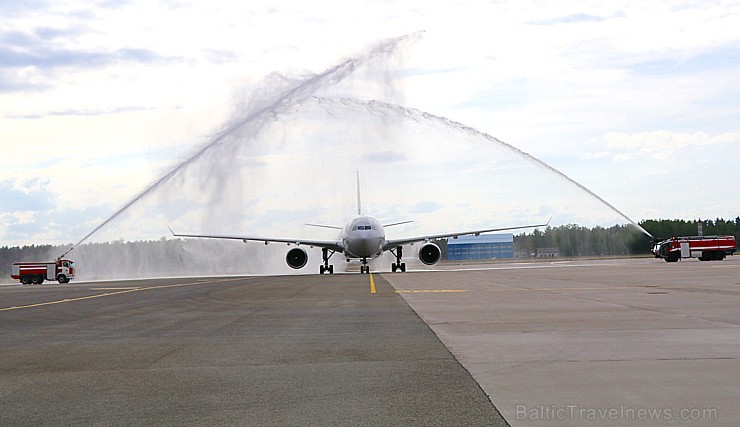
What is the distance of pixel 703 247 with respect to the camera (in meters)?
58.9

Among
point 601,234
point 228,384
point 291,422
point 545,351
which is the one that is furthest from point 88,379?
point 601,234

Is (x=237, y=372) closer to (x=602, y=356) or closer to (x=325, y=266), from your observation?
(x=602, y=356)

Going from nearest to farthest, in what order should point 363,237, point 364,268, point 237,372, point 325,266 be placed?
point 237,372
point 363,237
point 364,268
point 325,266

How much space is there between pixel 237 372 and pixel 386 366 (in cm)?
183

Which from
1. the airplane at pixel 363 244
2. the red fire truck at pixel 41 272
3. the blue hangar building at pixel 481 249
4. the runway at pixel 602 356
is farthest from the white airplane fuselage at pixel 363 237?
the blue hangar building at pixel 481 249

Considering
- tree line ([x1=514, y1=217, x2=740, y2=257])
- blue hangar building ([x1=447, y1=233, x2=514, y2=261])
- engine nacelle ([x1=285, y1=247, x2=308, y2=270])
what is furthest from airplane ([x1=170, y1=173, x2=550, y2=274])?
blue hangar building ([x1=447, y1=233, x2=514, y2=261])

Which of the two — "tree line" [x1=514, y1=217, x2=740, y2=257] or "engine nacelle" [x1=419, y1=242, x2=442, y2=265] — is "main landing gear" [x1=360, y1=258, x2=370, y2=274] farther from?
"tree line" [x1=514, y1=217, x2=740, y2=257]

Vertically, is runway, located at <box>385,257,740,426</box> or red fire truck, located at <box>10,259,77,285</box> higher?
red fire truck, located at <box>10,259,77,285</box>

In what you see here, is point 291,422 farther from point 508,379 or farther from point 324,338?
point 324,338

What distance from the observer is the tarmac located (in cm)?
736

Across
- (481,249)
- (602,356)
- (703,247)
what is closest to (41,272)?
(703,247)

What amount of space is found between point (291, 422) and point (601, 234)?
80.8 meters

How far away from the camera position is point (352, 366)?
1028 centimetres

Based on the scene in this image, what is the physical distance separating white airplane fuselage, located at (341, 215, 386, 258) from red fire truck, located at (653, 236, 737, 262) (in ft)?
70.4
